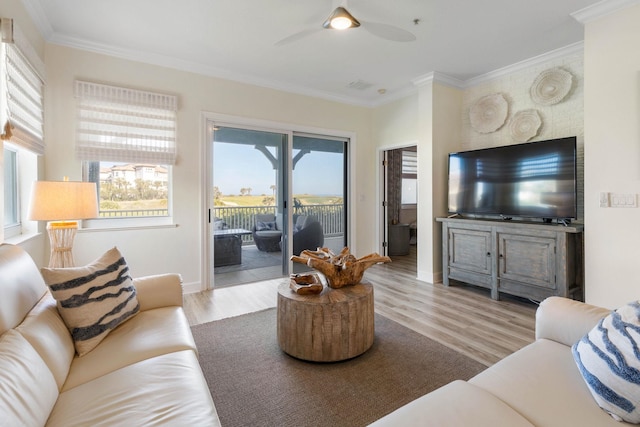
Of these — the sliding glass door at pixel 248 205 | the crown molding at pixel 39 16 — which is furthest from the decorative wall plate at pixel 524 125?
the crown molding at pixel 39 16

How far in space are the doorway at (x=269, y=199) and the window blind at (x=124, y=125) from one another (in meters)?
0.52

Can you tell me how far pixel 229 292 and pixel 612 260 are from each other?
3.84 metres

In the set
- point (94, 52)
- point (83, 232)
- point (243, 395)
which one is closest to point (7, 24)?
point (94, 52)

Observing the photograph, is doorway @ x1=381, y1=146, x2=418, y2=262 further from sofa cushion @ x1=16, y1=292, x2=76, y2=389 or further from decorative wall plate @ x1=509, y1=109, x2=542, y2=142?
sofa cushion @ x1=16, y1=292, x2=76, y2=389

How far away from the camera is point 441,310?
319cm

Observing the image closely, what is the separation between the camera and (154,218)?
3.73 metres

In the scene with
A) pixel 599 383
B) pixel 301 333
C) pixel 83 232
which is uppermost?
pixel 83 232

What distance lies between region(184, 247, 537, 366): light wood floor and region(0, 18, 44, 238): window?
5.81 ft

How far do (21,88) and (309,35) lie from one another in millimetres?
2366

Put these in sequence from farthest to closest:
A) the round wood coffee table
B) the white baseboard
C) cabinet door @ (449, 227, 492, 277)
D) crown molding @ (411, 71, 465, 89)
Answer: crown molding @ (411, 71, 465, 89) < the white baseboard < cabinet door @ (449, 227, 492, 277) < the round wood coffee table

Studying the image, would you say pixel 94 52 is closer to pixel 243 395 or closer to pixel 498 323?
pixel 243 395

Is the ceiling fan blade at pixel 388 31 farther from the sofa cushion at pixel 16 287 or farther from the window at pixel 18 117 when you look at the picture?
the sofa cushion at pixel 16 287

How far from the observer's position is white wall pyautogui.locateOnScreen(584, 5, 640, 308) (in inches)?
98.9

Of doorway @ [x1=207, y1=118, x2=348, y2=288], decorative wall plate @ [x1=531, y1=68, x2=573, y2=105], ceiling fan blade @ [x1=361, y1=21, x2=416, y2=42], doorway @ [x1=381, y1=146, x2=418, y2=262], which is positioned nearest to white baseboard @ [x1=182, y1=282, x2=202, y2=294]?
doorway @ [x1=207, y1=118, x2=348, y2=288]
